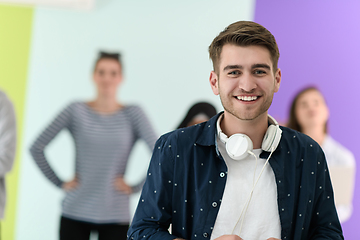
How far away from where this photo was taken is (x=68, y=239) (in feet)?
9.76

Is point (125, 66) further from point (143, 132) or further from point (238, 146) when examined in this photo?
point (238, 146)

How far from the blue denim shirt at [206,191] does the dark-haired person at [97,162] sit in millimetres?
1945

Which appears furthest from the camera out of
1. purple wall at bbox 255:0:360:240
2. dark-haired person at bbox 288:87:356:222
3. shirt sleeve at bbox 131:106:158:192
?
purple wall at bbox 255:0:360:240

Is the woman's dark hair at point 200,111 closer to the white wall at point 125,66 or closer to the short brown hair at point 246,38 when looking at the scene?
the white wall at point 125,66

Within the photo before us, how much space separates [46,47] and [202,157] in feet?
9.02

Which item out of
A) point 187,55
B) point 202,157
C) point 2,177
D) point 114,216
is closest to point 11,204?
point 2,177

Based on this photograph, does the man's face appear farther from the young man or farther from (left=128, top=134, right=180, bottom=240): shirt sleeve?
(left=128, top=134, right=180, bottom=240): shirt sleeve

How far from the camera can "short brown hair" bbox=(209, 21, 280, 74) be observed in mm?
1217

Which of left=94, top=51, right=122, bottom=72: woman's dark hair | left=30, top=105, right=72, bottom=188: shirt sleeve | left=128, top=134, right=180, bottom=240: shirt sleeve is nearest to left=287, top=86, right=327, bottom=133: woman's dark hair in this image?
left=94, top=51, right=122, bottom=72: woman's dark hair

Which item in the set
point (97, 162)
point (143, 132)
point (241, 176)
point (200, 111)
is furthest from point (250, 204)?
point (97, 162)

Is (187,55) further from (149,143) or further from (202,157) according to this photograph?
(202,157)

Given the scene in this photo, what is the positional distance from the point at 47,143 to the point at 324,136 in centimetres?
265

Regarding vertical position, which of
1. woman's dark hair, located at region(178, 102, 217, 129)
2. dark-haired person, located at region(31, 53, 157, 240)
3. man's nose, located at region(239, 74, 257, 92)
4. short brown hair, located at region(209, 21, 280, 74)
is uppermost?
short brown hair, located at region(209, 21, 280, 74)

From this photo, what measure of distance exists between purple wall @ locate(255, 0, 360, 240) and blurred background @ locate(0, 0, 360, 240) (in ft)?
0.03
